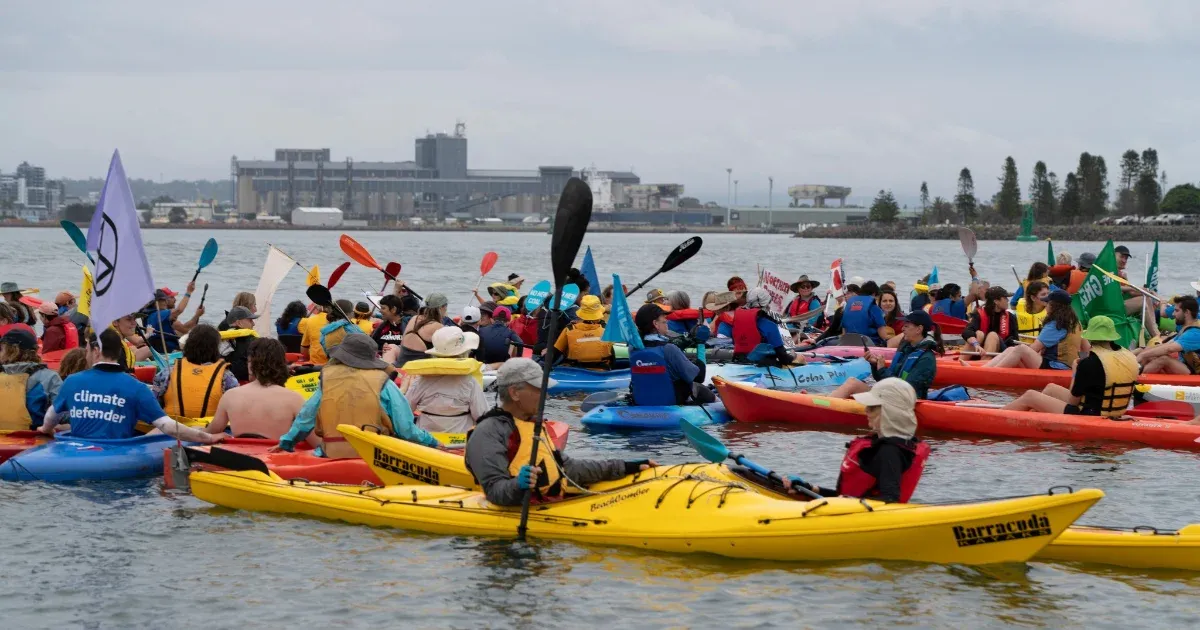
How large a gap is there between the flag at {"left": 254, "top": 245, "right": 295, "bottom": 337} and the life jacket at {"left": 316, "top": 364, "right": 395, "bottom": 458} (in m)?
6.88

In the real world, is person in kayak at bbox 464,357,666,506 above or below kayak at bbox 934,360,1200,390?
above

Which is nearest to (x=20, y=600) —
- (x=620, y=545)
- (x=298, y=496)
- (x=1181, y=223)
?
(x=298, y=496)

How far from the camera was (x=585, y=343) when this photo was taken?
16688 mm

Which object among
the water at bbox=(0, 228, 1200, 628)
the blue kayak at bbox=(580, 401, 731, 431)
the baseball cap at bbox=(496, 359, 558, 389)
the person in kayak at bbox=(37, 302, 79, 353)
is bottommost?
the water at bbox=(0, 228, 1200, 628)

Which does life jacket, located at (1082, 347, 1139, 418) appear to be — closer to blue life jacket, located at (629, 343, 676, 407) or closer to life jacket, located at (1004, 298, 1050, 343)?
blue life jacket, located at (629, 343, 676, 407)

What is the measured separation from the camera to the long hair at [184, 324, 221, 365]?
11.4 meters

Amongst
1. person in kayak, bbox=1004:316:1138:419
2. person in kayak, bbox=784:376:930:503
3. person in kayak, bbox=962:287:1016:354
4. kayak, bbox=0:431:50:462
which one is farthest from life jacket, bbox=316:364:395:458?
person in kayak, bbox=962:287:1016:354

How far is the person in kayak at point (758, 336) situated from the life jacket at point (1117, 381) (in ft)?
14.2

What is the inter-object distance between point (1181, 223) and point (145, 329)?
5253 inches

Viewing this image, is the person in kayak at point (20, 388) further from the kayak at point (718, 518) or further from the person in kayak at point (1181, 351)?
the person in kayak at point (1181, 351)

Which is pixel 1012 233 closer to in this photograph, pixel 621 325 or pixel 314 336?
pixel 314 336

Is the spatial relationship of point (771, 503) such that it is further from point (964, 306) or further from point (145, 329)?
point (964, 306)

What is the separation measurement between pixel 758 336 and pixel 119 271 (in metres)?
8.47

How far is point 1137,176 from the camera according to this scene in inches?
5610
